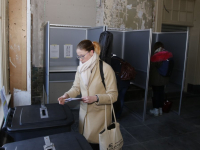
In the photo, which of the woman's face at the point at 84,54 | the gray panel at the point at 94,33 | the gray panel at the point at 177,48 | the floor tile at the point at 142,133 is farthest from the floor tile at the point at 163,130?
the woman's face at the point at 84,54

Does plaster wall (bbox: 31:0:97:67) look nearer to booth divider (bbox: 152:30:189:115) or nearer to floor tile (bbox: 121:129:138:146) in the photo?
booth divider (bbox: 152:30:189:115)

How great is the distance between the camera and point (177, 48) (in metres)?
4.24

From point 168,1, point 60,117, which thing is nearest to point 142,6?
point 168,1

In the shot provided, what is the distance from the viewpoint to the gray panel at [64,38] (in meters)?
4.11

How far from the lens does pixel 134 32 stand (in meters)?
4.07

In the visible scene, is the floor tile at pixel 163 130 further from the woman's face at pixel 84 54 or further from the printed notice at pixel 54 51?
the printed notice at pixel 54 51

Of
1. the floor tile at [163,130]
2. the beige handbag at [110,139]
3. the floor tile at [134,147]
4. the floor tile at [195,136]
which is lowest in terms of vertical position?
the floor tile at [134,147]

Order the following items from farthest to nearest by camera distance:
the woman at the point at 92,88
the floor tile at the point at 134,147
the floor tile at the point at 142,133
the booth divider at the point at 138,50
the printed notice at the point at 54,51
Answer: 1. the printed notice at the point at 54,51
2. the booth divider at the point at 138,50
3. the floor tile at the point at 142,133
4. the floor tile at the point at 134,147
5. the woman at the point at 92,88

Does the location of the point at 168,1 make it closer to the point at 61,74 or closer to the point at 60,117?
the point at 61,74

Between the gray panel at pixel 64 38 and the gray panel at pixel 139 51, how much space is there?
99 centimetres

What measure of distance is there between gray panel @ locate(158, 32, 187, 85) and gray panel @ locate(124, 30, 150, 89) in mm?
881

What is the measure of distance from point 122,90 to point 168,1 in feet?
10.1

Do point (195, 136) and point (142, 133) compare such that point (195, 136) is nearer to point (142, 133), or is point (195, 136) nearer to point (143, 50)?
point (142, 133)

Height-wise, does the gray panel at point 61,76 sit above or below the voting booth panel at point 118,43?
below
